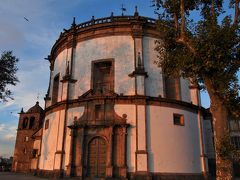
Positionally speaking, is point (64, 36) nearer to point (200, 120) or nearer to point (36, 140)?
point (36, 140)

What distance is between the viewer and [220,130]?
414 inches

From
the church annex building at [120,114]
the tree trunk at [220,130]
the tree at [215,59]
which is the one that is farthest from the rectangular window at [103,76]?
the tree trunk at [220,130]

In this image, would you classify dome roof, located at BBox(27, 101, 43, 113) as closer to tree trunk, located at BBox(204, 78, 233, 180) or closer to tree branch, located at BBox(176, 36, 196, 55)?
tree branch, located at BBox(176, 36, 196, 55)

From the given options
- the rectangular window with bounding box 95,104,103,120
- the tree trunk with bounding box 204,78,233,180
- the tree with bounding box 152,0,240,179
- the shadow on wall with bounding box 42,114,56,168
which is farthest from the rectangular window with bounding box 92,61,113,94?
the tree trunk with bounding box 204,78,233,180

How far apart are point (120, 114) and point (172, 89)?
17.4ft

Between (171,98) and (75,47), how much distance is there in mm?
9617

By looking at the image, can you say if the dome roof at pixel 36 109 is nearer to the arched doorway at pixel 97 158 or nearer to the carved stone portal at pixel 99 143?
the carved stone portal at pixel 99 143

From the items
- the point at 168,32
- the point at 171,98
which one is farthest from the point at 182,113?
the point at 168,32

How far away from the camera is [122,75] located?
20562 mm

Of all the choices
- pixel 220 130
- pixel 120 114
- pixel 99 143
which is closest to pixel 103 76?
pixel 120 114

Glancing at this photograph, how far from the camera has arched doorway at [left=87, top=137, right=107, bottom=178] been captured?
60.2ft

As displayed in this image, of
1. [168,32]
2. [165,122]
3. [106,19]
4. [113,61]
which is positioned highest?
[106,19]

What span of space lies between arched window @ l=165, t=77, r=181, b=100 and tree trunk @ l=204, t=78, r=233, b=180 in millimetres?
9578

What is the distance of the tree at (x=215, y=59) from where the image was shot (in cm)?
1059
